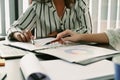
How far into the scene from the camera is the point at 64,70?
2.51 ft

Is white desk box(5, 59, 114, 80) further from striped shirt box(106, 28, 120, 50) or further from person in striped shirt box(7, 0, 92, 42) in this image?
person in striped shirt box(7, 0, 92, 42)

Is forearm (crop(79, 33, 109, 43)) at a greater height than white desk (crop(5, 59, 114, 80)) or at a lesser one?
greater

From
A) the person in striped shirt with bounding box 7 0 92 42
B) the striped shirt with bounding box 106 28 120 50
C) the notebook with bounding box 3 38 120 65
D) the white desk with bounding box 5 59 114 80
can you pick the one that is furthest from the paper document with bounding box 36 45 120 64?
the person in striped shirt with bounding box 7 0 92 42

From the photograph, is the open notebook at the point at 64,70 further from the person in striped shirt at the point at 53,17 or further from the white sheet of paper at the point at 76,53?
the person in striped shirt at the point at 53,17

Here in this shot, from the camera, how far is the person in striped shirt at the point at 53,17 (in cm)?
168

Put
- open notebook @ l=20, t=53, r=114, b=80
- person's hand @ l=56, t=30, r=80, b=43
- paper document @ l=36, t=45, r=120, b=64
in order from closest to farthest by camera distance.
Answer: open notebook @ l=20, t=53, r=114, b=80 < paper document @ l=36, t=45, r=120, b=64 < person's hand @ l=56, t=30, r=80, b=43

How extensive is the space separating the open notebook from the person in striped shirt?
2.69 feet

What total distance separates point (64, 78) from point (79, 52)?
318mm

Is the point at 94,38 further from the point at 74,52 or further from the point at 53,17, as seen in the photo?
the point at 53,17

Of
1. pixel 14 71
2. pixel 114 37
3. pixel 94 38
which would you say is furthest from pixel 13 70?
pixel 114 37

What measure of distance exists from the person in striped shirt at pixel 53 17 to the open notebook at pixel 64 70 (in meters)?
0.82

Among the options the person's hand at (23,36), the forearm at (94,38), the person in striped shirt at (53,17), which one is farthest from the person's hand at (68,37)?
the person in striped shirt at (53,17)

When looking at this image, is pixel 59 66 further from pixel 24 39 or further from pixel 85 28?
pixel 85 28

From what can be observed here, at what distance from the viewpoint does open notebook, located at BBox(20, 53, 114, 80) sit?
682 mm
